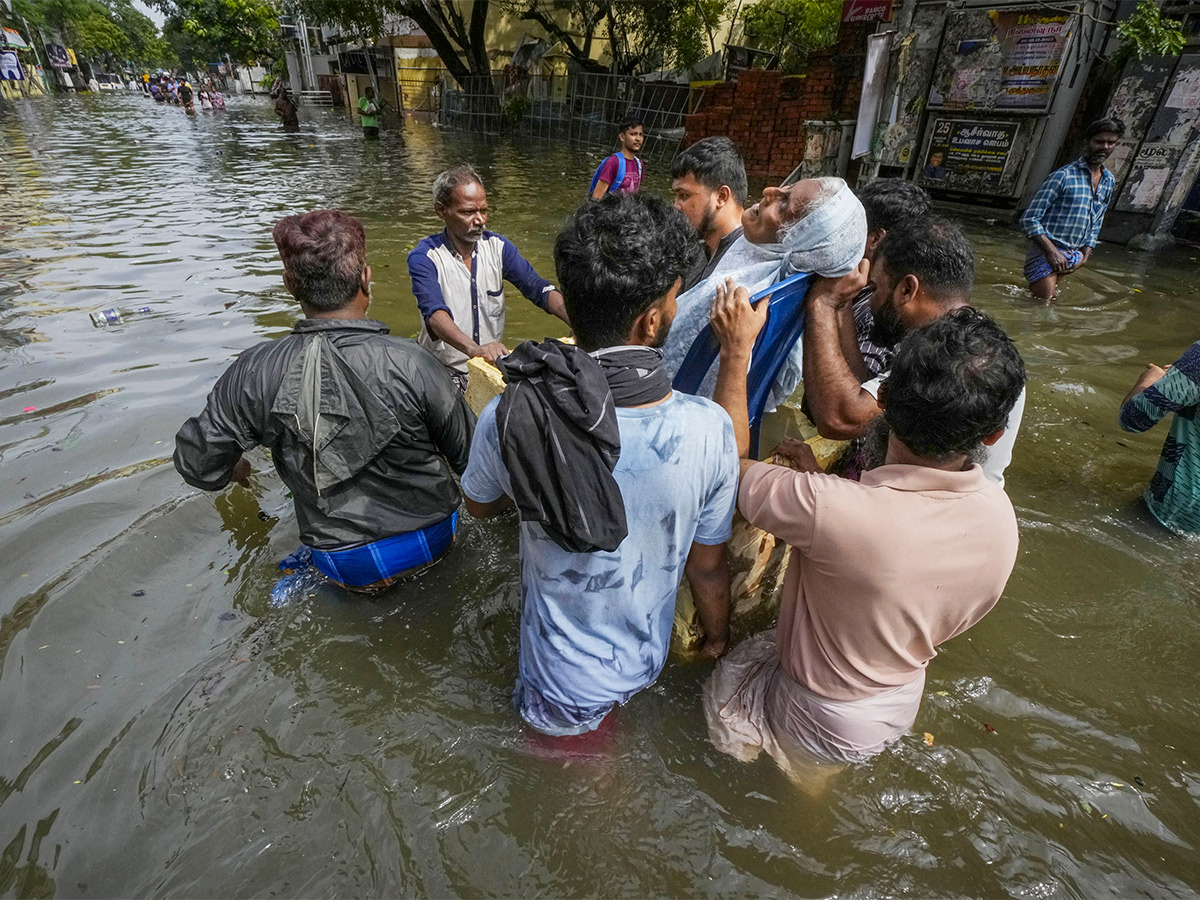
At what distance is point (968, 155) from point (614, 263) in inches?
465

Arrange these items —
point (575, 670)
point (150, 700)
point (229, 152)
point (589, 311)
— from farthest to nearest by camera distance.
A: point (229, 152) → point (150, 700) → point (575, 670) → point (589, 311)

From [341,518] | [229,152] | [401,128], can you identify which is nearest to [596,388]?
[341,518]

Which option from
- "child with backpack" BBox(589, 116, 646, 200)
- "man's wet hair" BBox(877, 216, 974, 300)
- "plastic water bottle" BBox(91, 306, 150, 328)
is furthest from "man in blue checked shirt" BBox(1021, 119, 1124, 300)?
"plastic water bottle" BBox(91, 306, 150, 328)

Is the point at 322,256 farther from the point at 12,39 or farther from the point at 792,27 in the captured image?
the point at 12,39

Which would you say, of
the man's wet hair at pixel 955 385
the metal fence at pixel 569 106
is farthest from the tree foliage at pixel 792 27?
the man's wet hair at pixel 955 385

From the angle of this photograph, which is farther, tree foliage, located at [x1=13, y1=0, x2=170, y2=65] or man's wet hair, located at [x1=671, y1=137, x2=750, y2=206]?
tree foliage, located at [x1=13, y1=0, x2=170, y2=65]

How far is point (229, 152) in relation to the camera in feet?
55.7

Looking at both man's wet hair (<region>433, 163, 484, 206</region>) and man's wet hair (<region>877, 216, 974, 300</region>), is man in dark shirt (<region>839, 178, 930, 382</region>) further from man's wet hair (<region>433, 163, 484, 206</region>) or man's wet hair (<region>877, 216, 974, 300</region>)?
man's wet hair (<region>433, 163, 484, 206</region>)

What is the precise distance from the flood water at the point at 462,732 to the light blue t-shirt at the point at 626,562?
468 millimetres

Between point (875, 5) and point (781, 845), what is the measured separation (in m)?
13.5

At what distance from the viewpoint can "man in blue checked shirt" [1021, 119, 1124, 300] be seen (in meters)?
5.86

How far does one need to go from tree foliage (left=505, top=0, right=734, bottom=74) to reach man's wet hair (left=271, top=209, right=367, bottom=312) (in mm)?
22380

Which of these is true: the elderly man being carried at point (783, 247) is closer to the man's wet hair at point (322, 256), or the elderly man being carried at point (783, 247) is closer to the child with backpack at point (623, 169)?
the man's wet hair at point (322, 256)

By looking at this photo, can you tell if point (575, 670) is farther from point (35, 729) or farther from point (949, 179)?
point (949, 179)
